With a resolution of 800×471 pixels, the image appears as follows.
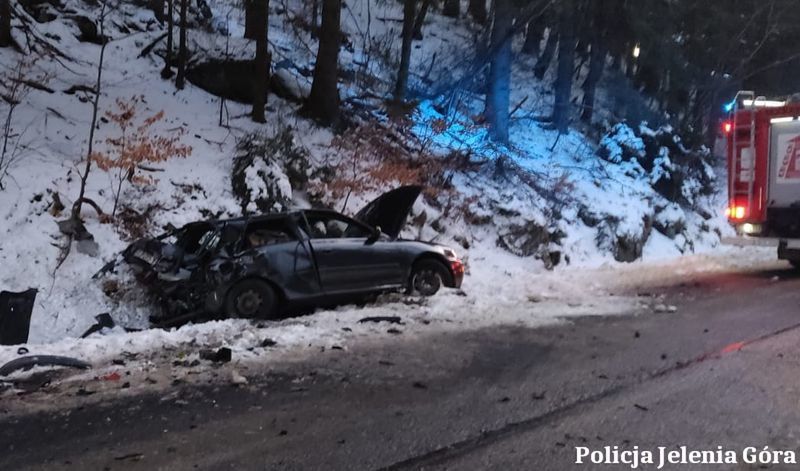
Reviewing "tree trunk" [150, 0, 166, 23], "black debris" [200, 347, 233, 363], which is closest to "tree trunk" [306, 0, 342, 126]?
"tree trunk" [150, 0, 166, 23]

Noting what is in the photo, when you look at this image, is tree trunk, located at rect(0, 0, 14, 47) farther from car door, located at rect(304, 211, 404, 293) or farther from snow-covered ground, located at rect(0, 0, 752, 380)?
car door, located at rect(304, 211, 404, 293)

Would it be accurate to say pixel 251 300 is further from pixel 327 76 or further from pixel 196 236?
pixel 327 76

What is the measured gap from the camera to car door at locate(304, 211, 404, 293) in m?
9.31

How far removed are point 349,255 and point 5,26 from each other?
10.2 meters

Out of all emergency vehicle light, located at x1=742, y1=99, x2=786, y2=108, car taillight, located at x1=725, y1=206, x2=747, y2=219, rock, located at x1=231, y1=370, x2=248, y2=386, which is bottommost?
rock, located at x1=231, y1=370, x2=248, y2=386

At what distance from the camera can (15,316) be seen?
770 centimetres

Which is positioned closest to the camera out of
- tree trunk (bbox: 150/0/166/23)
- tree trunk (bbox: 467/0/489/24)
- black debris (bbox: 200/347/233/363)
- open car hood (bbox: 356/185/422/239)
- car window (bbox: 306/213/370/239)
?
black debris (bbox: 200/347/233/363)

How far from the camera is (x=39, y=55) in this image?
14617 mm

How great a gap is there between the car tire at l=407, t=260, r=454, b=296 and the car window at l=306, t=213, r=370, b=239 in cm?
93

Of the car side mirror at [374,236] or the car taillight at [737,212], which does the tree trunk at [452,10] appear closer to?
the car taillight at [737,212]

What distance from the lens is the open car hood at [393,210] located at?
1044 centimetres

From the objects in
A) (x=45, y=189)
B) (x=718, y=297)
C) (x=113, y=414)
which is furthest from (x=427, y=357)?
(x=45, y=189)

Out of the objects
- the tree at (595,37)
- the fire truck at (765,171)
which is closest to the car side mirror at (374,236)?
the fire truck at (765,171)

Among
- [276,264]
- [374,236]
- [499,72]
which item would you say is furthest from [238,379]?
[499,72]
